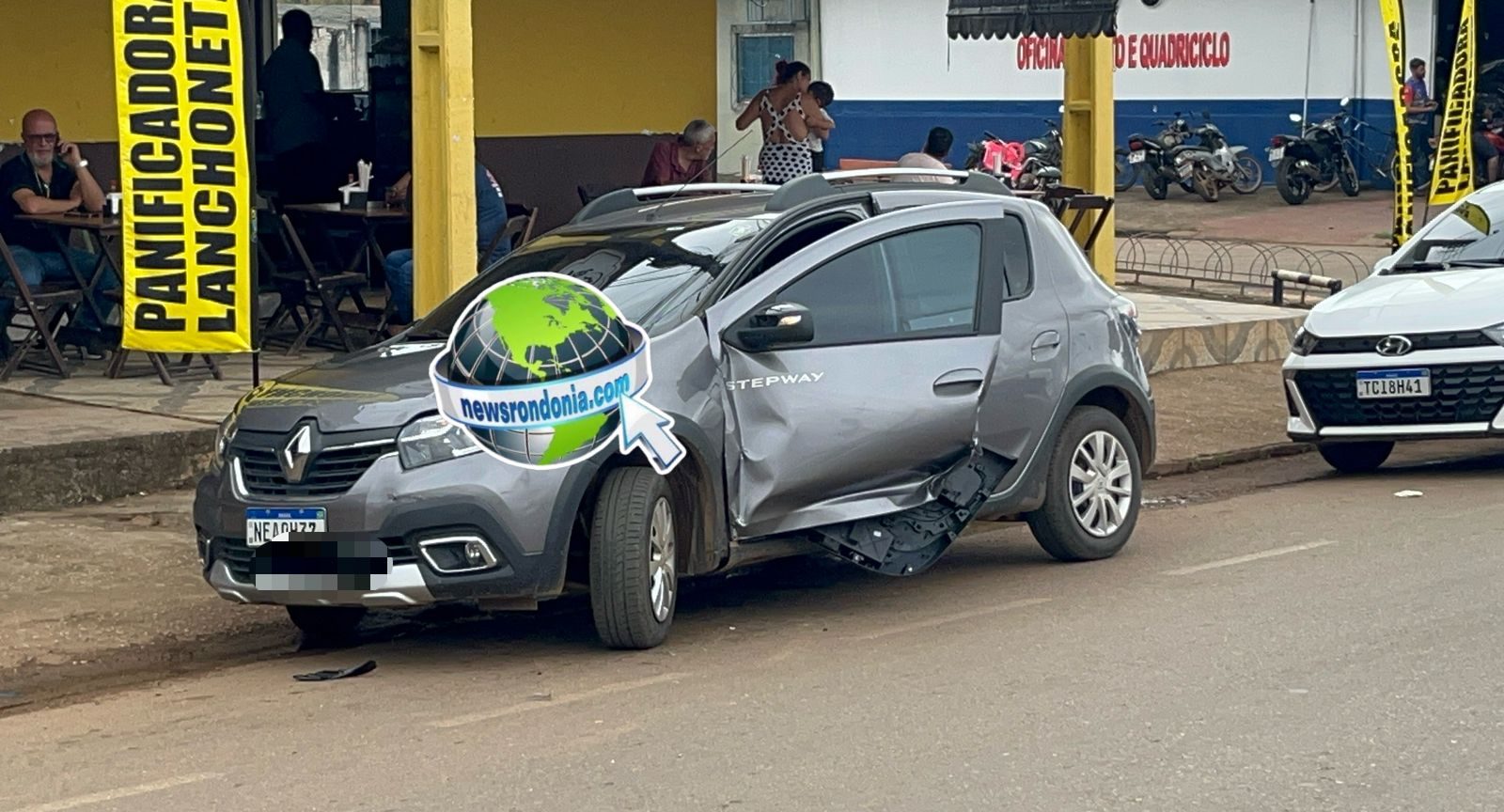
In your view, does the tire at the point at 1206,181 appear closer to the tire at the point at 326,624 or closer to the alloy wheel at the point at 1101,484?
the alloy wheel at the point at 1101,484

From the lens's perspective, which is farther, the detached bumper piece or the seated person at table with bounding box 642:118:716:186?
the seated person at table with bounding box 642:118:716:186

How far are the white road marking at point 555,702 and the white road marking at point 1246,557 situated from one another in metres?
2.78

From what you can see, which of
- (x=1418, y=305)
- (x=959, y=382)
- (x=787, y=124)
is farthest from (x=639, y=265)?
(x=787, y=124)

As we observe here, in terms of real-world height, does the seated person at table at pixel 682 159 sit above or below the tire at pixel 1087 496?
above

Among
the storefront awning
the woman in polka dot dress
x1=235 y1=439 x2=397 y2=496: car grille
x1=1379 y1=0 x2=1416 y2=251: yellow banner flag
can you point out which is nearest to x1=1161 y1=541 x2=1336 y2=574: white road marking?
x1=235 y1=439 x2=397 y2=496: car grille

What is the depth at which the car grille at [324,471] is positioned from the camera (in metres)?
7.36

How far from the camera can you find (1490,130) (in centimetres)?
2934

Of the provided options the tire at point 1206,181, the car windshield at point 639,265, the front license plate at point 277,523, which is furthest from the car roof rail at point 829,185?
the tire at point 1206,181

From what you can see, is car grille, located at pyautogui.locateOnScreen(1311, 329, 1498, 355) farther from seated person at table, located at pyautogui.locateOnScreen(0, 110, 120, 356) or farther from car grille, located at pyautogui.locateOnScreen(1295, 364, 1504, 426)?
seated person at table, located at pyautogui.locateOnScreen(0, 110, 120, 356)

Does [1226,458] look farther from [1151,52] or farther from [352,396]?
[1151,52]

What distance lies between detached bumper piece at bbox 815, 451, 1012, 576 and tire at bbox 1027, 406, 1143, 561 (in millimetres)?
467

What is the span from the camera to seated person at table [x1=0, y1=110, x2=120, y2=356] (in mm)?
13016

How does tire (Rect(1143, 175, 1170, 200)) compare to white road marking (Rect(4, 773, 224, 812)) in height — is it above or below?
above

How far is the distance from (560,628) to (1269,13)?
1002 inches
